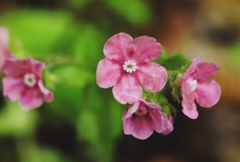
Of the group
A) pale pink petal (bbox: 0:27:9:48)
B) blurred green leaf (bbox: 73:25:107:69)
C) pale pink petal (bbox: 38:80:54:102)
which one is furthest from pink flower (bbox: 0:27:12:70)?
blurred green leaf (bbox: 73:25:107:69)

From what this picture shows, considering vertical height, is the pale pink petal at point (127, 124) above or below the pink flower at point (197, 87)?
below

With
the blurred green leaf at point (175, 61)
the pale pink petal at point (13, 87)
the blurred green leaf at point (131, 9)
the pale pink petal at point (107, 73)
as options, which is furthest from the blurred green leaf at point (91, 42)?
the pale pink petal at point (107, 73)

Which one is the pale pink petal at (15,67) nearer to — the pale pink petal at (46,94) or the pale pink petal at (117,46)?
the pale pink petal at (46,94)

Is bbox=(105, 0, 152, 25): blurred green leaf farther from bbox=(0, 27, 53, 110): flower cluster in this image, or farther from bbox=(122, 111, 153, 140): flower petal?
bbox=(122, 111, 153, 140): flower petal

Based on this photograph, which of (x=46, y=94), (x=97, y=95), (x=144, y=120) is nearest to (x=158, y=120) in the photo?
(x=144, y=120)

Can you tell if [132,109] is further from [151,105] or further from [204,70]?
[204,70]

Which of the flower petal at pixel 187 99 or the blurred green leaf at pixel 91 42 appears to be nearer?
the flower petal at pixel 187 99

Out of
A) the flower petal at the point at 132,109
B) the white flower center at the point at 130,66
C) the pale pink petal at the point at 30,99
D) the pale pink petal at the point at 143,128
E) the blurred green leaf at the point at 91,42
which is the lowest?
the pale pink petal at the point at 143,128
